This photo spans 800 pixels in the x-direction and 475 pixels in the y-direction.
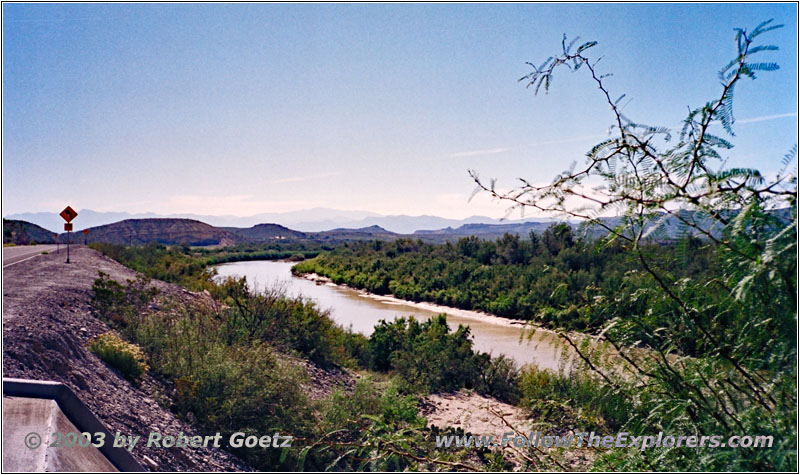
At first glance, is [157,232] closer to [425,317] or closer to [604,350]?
[425,317]

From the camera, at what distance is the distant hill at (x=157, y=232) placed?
3150 centimetres

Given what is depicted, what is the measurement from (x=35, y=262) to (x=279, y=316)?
319 inches

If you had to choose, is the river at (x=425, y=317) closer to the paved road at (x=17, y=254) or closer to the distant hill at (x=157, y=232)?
the paved road at (x=17, y=254)

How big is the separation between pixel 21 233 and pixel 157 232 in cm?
1064

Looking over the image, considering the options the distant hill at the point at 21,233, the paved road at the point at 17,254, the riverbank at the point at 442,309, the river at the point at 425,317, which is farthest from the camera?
the distant hill at the point at 21,233

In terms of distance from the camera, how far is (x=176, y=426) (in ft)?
17.4

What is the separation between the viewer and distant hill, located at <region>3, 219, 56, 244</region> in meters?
25.1

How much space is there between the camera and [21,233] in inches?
1064

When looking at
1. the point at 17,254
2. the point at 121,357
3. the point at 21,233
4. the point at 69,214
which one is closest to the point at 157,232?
the point at 21,233

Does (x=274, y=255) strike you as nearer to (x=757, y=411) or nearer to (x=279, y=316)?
(x=279, y=316)

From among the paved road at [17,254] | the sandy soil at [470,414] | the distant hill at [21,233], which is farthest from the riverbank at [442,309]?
the distant hill at [21,233]

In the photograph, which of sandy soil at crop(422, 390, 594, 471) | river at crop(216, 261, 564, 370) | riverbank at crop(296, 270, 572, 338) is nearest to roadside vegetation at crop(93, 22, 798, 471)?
sandy soil at crop(422, 390, 594, 471)

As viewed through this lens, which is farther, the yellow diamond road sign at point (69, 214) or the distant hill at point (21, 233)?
the distant hill at point (21, 233)

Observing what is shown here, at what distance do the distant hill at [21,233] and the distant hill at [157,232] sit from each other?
7.02 ft
